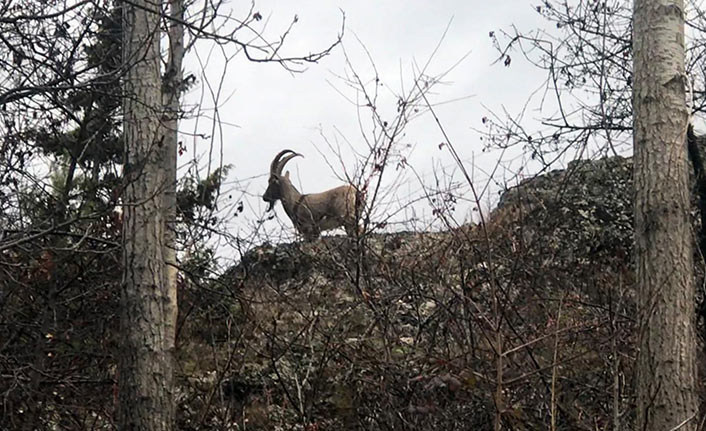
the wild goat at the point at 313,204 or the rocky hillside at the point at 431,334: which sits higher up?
the wild goat at the point at 313,204

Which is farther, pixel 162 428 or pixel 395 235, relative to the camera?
pixel 395 235

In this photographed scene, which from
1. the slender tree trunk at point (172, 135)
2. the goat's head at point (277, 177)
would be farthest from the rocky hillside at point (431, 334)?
the goat's head at point (277, 177)

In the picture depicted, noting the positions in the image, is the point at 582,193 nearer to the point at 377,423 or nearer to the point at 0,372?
the point at 377,423

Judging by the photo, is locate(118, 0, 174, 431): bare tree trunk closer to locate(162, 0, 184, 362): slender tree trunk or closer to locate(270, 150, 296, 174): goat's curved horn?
locate(162, 0, 184, 362): slender tree trunk

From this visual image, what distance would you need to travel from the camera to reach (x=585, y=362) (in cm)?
743

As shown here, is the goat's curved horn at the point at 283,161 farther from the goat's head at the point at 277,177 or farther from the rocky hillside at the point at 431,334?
the rocky hillside at the point at 431,334

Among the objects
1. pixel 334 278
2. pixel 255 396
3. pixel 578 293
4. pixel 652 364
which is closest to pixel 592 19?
pixel 578 293

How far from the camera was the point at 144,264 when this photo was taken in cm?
655

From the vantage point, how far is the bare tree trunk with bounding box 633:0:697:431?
4953 millimetres

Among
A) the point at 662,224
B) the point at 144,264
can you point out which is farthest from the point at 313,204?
the point at 662,224

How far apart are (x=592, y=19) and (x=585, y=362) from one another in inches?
115

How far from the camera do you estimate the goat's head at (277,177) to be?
14.0 m

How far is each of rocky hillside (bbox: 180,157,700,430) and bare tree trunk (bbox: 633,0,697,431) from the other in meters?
0.24

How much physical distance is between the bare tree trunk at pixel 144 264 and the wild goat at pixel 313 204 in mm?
1813
